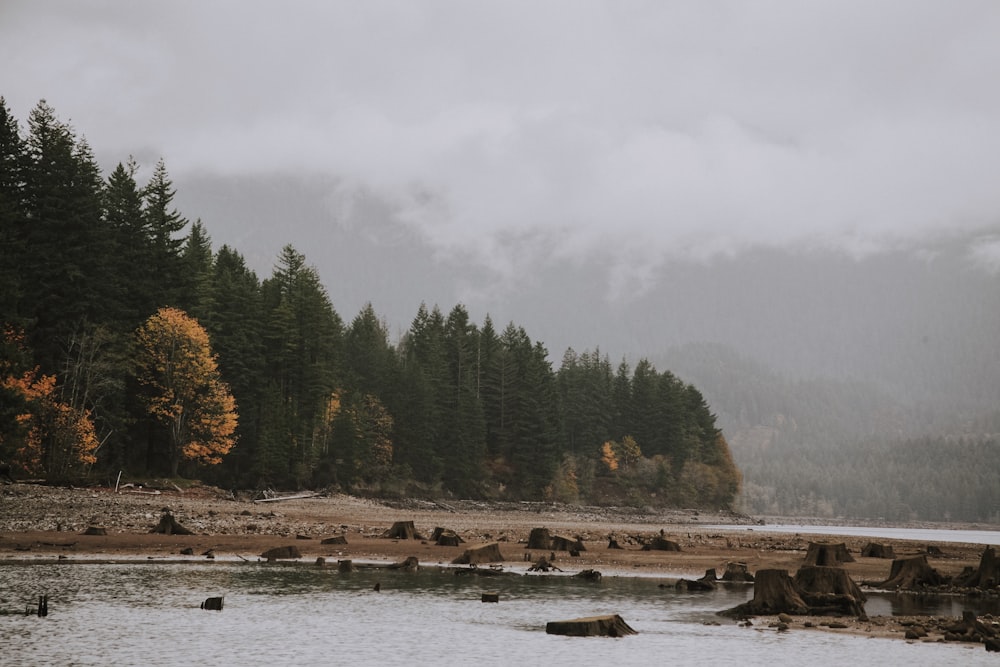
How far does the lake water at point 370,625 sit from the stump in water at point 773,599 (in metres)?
1.15

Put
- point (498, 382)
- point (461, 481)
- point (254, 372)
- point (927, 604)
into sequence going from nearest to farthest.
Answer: point (927, 604)
point (254, 372)
point (461, 481)
point (498, 382)

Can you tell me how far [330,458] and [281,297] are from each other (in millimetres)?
20347

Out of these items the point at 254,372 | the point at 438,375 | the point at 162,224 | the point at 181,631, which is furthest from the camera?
the point at 438,375

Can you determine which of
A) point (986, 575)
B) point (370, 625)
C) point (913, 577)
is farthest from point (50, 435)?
point (986, 575)

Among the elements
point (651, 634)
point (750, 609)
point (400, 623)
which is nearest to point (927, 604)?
point (750, 609)

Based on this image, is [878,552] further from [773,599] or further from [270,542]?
[270,542]

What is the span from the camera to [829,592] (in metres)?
25.9

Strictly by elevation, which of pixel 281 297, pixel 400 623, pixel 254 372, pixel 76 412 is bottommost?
pixel 400 623

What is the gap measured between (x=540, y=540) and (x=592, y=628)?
84.4ft

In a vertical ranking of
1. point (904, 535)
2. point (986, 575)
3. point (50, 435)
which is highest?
point (50, 435)

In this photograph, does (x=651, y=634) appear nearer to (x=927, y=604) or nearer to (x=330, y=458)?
(x=927, y=604)

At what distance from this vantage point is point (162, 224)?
76.1 m

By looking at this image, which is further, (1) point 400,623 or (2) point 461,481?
(2) point 461,481

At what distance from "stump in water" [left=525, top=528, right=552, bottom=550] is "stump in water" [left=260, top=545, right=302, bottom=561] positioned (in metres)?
13.4
